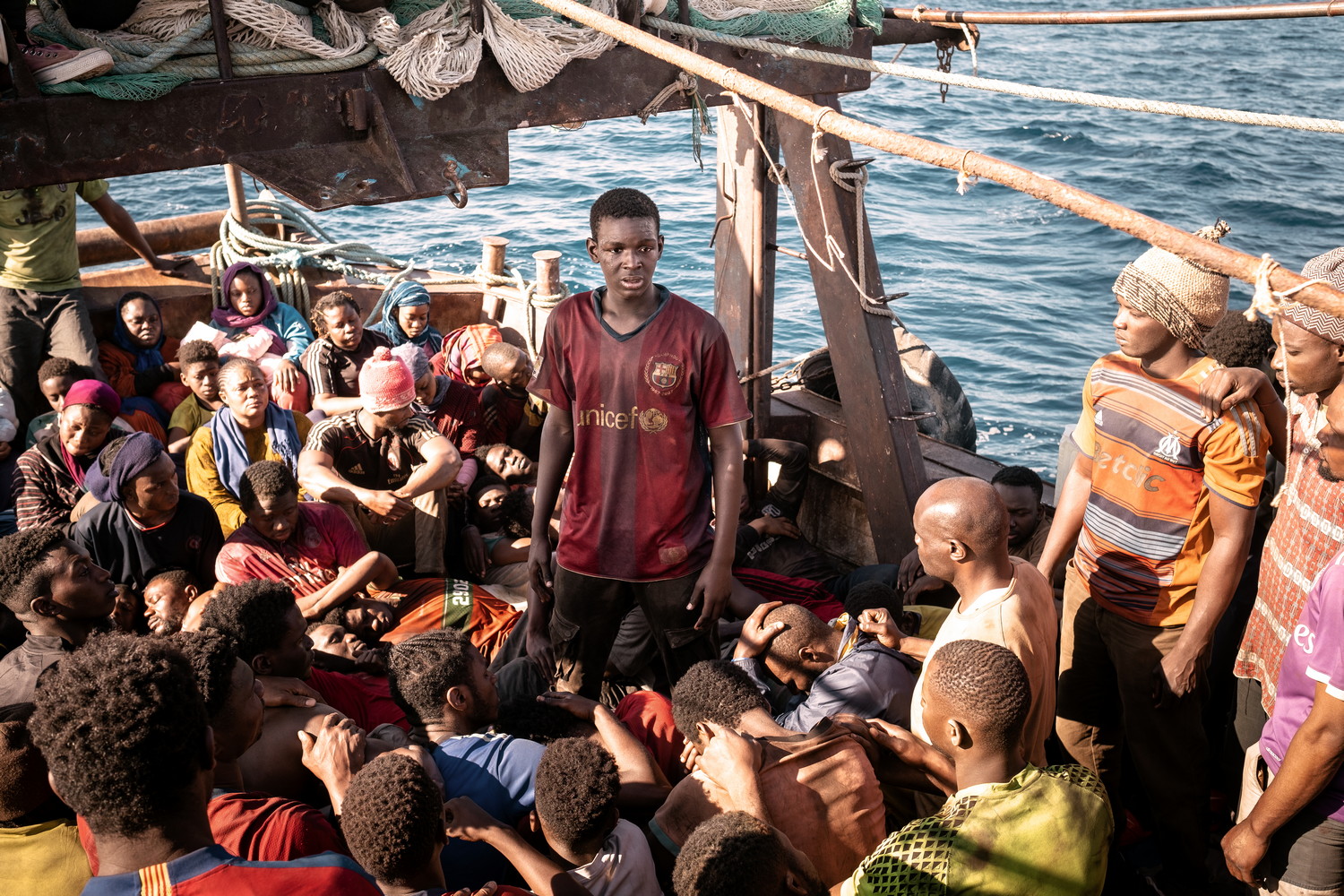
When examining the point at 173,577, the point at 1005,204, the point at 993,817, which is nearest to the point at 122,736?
the point at 993,817

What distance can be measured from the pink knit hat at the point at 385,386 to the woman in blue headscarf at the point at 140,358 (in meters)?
1.82

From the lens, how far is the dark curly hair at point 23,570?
3.48m

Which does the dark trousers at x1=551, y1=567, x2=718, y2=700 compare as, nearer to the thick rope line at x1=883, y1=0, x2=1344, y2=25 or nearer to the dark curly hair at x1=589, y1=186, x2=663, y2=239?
the dark curly hair at x1=589, y1=186, x2=663, y2=239

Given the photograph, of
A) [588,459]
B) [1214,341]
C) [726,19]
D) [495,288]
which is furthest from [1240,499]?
[495,288]

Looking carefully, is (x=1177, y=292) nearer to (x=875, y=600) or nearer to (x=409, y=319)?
(x=875, y=600)

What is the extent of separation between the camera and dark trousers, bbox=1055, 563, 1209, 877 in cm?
331

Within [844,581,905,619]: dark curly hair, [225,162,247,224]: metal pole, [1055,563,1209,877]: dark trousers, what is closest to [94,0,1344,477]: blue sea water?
[225,162,247,224]: metal pole

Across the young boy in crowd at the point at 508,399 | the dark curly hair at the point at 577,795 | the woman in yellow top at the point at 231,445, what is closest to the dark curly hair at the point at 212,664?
the dark curly hair at the point at 577,795

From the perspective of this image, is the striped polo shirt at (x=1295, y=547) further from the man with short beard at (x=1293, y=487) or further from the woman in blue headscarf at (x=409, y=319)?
the woman in blue headscarf at (x=409, y=319)

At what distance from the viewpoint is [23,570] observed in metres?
3.50

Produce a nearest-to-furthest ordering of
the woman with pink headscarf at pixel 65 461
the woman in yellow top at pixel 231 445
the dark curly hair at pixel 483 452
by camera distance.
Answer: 1. the woman with pink headscarf at pixel 65 461
2. the woman in yellow top at pixel 231 445
3. the dark curly hair at pixel 483 452

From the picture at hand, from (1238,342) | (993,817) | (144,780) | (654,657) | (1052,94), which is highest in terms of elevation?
(1052,94)

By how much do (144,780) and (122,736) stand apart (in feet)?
0.29

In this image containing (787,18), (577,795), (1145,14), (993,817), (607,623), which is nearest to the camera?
(993,817)
